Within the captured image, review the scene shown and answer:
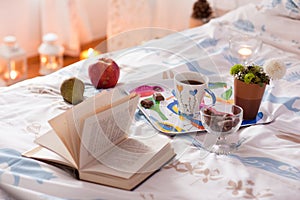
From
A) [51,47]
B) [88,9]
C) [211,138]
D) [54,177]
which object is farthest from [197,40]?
[88,9]

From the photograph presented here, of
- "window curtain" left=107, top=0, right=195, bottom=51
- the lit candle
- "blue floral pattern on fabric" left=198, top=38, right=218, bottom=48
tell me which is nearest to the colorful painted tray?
the lit candle

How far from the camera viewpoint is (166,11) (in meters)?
3.46

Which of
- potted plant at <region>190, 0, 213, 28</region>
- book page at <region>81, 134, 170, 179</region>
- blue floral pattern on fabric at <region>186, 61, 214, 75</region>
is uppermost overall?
blue floral pattern on fabric at <region>186, 61, 214, 75</region>

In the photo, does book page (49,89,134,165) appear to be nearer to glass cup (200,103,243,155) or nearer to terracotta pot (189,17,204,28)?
glass cup (200,103,243,155)

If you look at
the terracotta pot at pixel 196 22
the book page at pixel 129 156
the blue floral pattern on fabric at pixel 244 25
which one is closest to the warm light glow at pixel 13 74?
the terracotta pot at pixel 196 22

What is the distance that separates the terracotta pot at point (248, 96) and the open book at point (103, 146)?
0.29 meters

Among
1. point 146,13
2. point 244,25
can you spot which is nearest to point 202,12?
point 146,13

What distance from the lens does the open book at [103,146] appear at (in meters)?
1.01

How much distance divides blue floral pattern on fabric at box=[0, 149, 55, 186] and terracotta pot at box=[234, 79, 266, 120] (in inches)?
22.7

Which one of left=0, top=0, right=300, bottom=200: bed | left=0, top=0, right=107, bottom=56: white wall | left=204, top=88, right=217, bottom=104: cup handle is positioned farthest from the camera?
left=0, top=0, right=107, bottom=56: white wall

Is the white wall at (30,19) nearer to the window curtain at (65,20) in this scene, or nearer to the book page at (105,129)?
the window curtain at (65,20)

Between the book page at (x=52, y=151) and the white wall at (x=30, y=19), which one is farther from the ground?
the book page at (x=52, y=151)

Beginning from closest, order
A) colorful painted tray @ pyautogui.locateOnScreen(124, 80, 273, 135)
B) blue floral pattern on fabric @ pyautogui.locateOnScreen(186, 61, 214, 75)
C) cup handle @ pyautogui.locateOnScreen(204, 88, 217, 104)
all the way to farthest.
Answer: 1. colorful painted tray @ pyautogui.locateOnScreen(124, 80, 273, 135)
2. cup handle @ pyautogui.locateOnScreen(204, 88, 217, 104)
3. blue floral pattern on fabric @ pyautogui.locateOnScreen(186, 61, 214, 75)

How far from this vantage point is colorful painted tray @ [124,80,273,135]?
1238mm
